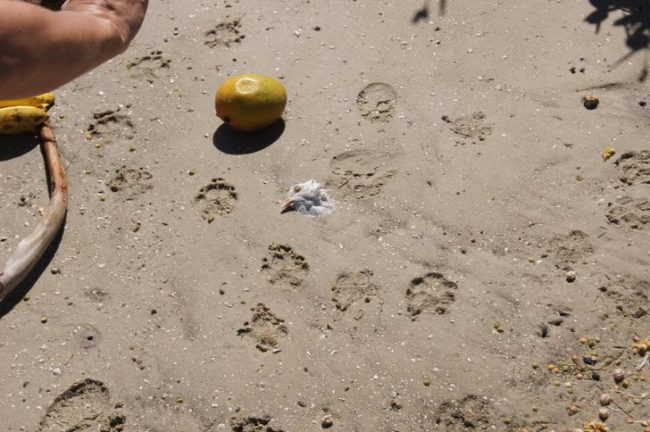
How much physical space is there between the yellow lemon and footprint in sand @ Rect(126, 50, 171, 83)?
2.43ft

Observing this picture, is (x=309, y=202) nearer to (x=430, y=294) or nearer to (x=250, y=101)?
(x=250, y=101)

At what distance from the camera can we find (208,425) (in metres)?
3.93

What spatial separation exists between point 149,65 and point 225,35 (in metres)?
0.57

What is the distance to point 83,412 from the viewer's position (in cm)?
404

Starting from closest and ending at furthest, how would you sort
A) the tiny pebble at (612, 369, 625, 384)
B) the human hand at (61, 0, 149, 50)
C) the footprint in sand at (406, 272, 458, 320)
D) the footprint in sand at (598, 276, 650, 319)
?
the human hand at (61, 0, 149, 50), the tiny pebble at (612, 369, 625, 384), the footprint in sand at (598, 276, 650, 319), the footprint in sand at (406, 272, 458, 320)

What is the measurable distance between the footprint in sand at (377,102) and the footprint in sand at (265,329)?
152 cm

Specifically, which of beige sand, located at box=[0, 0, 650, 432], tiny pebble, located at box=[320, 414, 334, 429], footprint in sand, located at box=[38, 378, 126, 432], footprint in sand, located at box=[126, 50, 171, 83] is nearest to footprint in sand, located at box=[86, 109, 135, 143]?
beige sand, located at box=[0, 0, 650, 432]

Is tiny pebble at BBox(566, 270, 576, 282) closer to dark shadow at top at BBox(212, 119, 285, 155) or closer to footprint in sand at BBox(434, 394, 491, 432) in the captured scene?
footprint in sand at BBox(434, 394, 491, 432)

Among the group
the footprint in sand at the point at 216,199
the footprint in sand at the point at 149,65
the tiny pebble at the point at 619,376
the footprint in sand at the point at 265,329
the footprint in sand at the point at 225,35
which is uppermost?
the footprint in sand at the point at 225,35

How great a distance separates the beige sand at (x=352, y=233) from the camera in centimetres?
400

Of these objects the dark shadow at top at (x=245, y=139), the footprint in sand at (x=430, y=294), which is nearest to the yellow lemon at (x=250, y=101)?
the dark shadow at top at (x=245, y=139)

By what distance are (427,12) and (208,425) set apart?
334cm

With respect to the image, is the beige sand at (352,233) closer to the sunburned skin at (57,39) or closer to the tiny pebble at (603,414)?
the tiny pebble at (603,414)

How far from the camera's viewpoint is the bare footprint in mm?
4320
